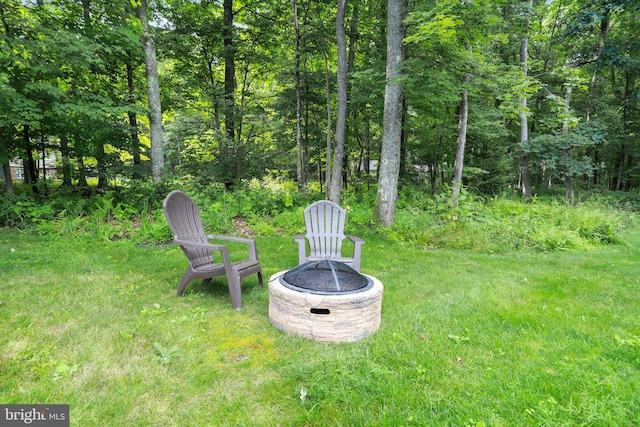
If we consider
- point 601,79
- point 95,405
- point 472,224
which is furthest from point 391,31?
point 601,79

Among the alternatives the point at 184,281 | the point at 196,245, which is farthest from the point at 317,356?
the point at 184,281

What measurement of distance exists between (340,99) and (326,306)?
563 centimetres

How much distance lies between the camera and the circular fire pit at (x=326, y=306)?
2314mm

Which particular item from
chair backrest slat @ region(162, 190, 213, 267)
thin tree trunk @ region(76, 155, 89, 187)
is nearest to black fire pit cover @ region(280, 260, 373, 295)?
chair backrest slat @ region(162, 190, 213, 267)

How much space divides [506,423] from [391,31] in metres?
6.07

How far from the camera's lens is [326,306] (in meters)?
2.30

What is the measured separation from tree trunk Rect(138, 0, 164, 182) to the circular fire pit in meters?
6.27

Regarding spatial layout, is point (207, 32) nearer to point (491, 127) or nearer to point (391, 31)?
point (391, 31)

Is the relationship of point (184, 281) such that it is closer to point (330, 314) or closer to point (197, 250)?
point (197, 250)

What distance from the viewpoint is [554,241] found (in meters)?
5.75

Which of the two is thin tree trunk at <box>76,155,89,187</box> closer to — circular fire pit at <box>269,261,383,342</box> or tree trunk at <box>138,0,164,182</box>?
tree trunk at <box>138,0,164,182</box>

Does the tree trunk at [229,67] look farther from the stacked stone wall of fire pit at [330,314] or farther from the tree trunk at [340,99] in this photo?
the stacked stone wall of fire pit at [330,314]

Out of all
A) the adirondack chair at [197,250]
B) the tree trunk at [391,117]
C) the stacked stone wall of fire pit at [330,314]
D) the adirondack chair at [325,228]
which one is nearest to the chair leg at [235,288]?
the adirondack chair at [197,250]

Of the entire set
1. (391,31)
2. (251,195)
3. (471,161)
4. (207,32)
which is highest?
(207,32)
